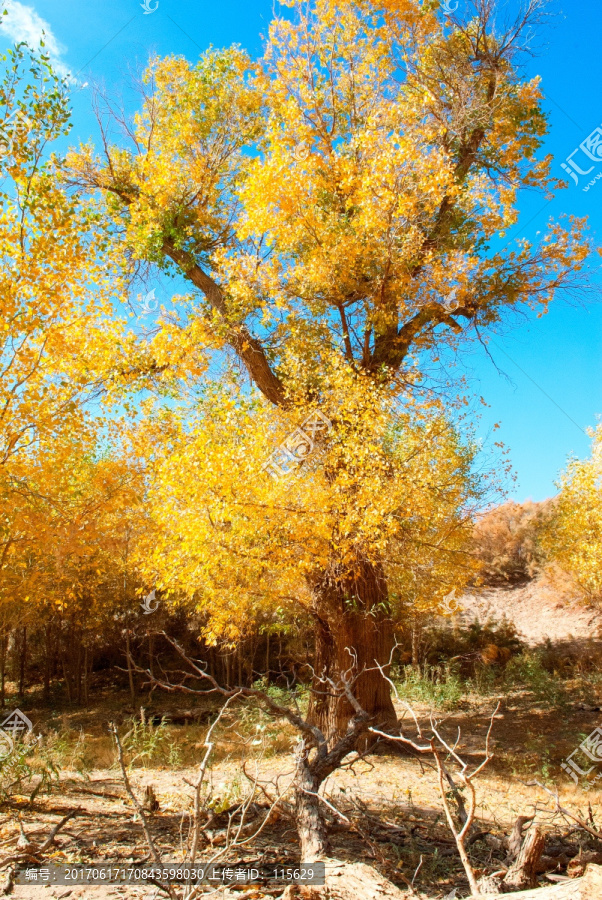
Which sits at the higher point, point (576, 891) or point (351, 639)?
point (351, 639)

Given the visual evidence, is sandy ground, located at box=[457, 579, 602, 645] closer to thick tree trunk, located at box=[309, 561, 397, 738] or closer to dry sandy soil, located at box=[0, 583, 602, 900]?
dry sandy soil, located at box=[0, 583, 602, 900]

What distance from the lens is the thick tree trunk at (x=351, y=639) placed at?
9.03 metres

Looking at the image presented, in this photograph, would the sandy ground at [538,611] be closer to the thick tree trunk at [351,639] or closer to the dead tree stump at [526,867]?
the thick tree trunk at [351,639]

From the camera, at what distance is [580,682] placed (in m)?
15.2

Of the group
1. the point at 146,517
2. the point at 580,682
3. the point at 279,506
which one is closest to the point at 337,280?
the point at 279,506

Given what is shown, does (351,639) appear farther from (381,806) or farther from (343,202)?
(343,202)

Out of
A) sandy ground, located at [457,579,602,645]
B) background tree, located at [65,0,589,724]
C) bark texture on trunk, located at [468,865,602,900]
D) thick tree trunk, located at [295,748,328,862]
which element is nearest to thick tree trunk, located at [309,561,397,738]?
background tree, located at [65,0,589,724]

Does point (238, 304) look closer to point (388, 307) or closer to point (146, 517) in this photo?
point (388, 307)

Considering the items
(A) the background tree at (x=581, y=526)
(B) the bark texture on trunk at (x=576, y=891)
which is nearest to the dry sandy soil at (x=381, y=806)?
(B) the bark texture on trunk at (x=576, y=891)

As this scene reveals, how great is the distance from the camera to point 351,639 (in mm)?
9344

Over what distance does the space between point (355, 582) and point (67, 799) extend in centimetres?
500

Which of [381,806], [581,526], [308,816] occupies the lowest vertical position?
[381,806]

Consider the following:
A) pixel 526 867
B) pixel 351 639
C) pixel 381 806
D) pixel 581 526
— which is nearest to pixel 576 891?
pixel 526 867

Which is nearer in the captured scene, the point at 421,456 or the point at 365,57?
the point at 421,456
